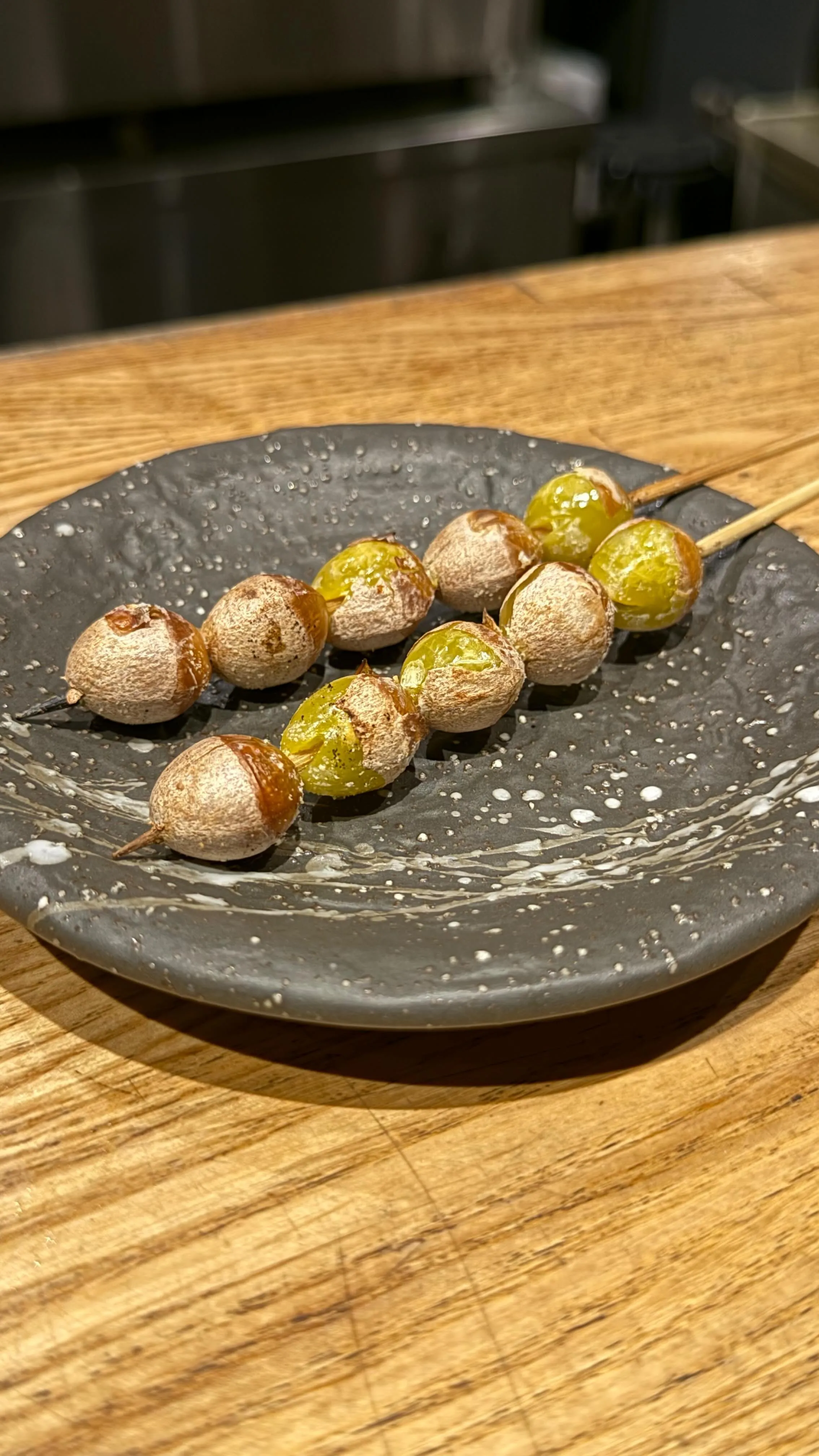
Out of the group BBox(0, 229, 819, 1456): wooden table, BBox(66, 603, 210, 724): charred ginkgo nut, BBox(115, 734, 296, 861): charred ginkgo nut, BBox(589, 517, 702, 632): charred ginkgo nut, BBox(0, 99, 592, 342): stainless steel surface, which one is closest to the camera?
BBox(0, 229, 819, 1456): wooden table

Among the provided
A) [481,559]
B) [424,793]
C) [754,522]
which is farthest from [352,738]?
[754,522]

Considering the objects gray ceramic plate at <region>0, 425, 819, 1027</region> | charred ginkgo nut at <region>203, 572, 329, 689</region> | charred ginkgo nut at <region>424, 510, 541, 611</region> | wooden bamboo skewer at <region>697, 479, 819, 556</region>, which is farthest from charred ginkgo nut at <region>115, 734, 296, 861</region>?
wooden bamboo skewer at <region>697, 479, 819, 556</region>

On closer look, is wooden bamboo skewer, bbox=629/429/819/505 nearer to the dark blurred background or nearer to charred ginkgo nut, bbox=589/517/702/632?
charred ginkgo nut, bbox=589/517/702/632

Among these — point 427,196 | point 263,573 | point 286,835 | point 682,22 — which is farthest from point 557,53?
point 286,835

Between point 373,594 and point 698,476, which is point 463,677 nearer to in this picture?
point 373,594

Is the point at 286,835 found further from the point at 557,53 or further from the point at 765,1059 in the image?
the point at 557,53
